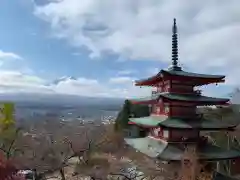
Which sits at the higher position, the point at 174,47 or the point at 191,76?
the point at 174,47

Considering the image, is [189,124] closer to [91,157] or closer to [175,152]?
[175,152]

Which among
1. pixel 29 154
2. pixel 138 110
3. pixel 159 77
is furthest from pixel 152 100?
pixel 138 110

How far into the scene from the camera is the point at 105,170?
20766mm

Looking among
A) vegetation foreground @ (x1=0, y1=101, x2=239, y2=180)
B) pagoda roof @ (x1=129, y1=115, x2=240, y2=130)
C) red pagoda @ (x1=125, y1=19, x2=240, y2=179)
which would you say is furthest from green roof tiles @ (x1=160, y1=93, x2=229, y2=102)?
vegetation foreground @ (x1=0, y1=101, x2=239, y2=180)

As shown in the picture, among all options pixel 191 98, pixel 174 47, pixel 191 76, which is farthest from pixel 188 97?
pixel 174 47

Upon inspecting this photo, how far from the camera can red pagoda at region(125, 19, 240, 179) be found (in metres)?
15.8

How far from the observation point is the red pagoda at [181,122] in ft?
52.0

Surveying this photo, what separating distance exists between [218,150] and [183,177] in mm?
4129

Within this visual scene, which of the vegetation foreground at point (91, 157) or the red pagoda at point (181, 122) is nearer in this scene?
the red pagoda at point (181, 122)

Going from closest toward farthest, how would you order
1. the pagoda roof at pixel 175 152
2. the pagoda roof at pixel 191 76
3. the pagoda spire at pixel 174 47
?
the pagoda roof at pixel 175 152, the pagoda roof at pixel 191 76, the pagoda spire at pixel 174 47

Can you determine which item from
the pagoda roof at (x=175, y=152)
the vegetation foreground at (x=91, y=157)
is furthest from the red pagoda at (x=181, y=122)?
the vegetation foreground at (x=91, y=157)

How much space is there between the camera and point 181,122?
16203 mm

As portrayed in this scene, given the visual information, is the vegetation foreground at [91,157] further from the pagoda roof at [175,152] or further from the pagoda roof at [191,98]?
the pagoda roof at [191,98]

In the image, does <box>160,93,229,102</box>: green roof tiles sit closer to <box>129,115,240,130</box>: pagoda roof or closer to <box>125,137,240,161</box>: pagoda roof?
<box>129,115,240,130</box>: pagoda roof
